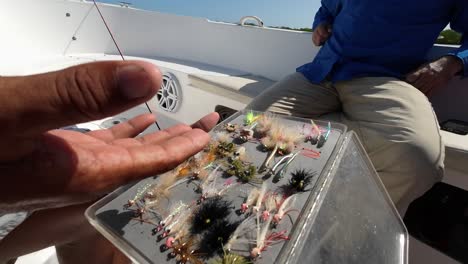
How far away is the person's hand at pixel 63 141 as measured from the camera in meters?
0.40

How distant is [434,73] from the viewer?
140 centimetres

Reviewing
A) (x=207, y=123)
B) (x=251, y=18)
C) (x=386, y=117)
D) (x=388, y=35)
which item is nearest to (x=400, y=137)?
(x=386, y=117)

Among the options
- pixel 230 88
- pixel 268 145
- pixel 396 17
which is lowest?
pixel 230 88

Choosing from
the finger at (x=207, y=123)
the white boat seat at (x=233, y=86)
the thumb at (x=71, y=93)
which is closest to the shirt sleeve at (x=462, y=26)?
the white boat seat at (x=233, y=86)

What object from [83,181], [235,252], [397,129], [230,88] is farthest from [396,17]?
[83,181]

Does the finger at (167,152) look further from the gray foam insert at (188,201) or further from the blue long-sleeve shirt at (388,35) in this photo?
the blue long-sleeve shirt at (388,35)

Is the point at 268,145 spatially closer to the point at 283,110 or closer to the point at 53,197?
the point at 53,197

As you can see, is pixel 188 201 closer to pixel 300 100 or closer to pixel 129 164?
pixel 129 164

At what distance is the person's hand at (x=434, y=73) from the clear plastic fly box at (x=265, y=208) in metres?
0.74

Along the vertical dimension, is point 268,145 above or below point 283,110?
above

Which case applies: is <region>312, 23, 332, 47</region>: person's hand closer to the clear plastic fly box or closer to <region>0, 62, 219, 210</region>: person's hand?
the clear plastic fly box

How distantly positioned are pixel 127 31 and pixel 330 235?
3.55 meters

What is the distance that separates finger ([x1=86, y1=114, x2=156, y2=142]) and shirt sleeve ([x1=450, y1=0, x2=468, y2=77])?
4.51 feet

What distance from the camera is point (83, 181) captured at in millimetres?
574
